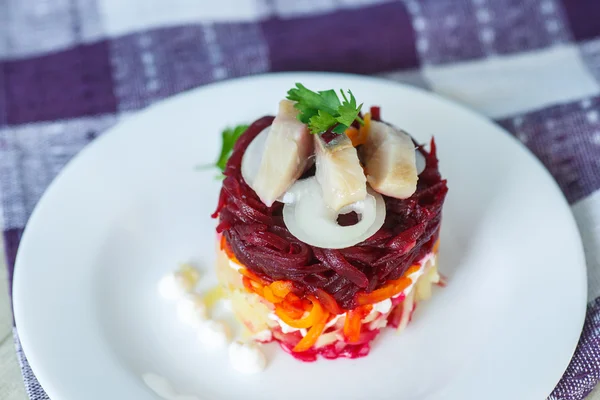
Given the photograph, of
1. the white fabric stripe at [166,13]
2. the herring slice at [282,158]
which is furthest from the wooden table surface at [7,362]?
the white fabric stripe at [166,13]

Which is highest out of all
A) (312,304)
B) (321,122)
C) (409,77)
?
(321,122)

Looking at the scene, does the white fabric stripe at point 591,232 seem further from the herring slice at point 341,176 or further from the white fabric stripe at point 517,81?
the herring slice at point 341,176

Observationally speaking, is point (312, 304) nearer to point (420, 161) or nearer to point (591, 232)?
point (420, 161)

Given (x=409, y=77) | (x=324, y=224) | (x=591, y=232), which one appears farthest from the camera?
(x=409, y=77)

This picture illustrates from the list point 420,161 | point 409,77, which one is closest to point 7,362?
point 420,161

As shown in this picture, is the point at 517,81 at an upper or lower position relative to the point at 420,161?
lower
